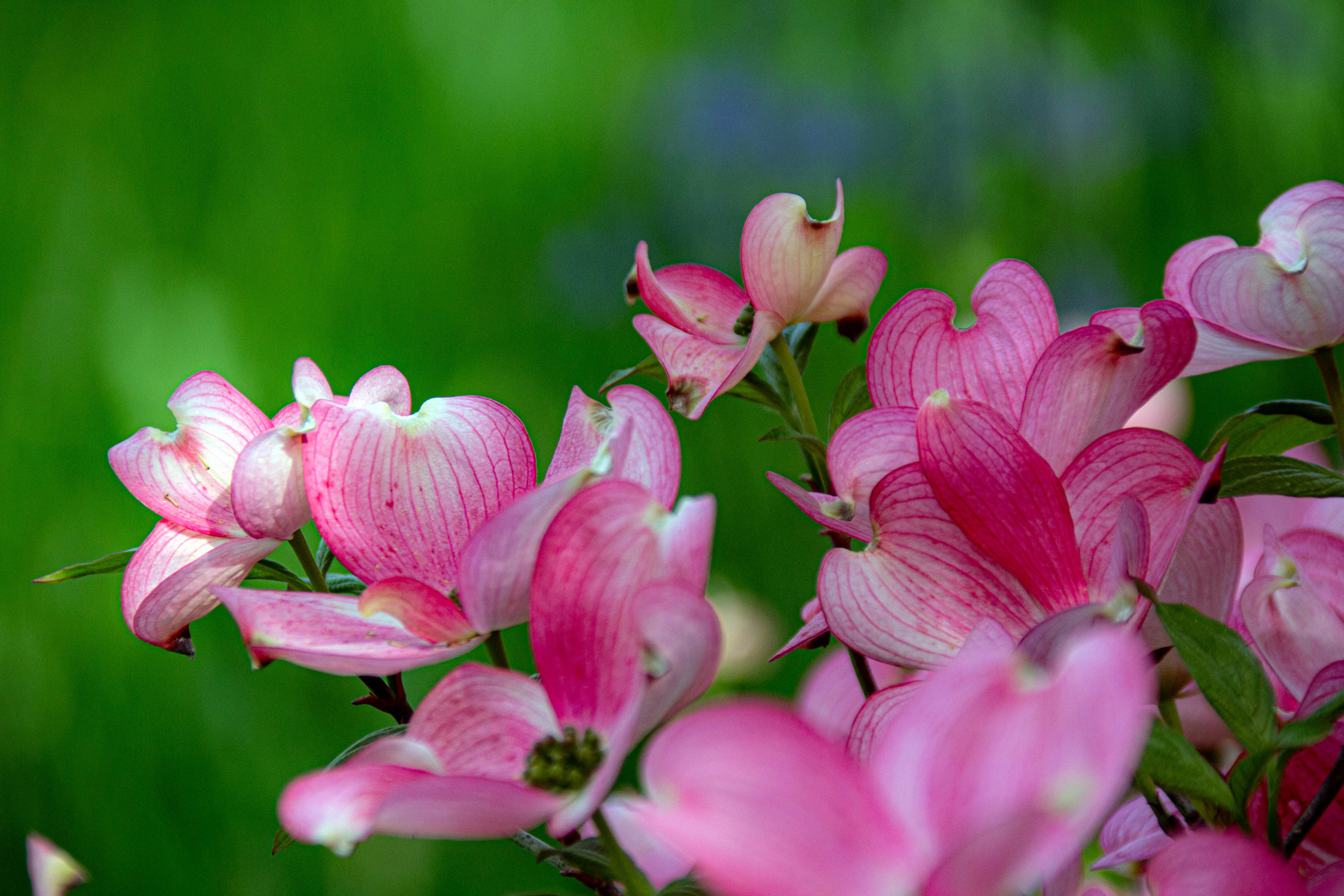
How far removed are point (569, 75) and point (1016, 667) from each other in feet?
4.40

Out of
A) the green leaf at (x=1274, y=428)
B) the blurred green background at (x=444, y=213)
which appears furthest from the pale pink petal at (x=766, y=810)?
the blurred green background at (x=444, y=213)

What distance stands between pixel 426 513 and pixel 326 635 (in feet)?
0.13

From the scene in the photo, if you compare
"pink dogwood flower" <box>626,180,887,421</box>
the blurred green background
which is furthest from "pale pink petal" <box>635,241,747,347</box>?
the blurred green background

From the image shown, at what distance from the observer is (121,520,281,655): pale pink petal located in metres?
0.24

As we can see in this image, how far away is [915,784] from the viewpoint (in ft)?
0.41

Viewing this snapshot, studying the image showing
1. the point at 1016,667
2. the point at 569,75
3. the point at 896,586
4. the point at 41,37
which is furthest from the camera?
the point at 569,75

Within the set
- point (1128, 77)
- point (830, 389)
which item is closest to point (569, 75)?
point (830, 389)

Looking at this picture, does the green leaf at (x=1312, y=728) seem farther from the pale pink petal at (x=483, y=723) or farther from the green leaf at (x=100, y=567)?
the green leaf at (x=100, y=567)

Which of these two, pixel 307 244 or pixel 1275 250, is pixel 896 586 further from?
pixel 307 244

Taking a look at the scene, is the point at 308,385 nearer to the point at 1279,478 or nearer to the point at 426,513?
the point at 426,513

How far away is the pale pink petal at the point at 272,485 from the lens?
0.23 metres

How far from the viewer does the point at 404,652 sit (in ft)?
0.61

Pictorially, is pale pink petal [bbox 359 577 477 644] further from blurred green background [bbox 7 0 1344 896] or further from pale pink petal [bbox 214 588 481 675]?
blurred green background [bbox 7 0 1344 896]

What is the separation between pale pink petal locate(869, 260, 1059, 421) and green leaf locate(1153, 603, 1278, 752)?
76mm
